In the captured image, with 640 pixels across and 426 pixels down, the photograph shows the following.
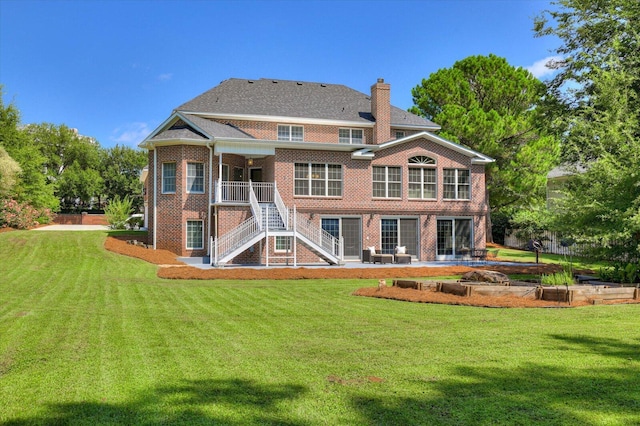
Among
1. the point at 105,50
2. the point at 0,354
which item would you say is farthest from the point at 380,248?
the point at 105,50

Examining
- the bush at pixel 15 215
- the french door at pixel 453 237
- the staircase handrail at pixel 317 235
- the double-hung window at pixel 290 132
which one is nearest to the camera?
the staircase handrail at pixel 317 235

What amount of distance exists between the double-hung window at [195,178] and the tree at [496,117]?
16496 millimetres

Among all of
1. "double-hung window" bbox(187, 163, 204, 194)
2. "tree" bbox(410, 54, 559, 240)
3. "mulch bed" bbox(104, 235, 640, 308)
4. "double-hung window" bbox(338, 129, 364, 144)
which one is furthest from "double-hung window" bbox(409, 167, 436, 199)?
"double-hung window" bbox(187, 163, 204, 194)

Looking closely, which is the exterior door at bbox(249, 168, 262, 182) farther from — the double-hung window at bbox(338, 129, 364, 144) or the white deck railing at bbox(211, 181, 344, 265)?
the double-hung window at bbox(338, 129, 364, 144)

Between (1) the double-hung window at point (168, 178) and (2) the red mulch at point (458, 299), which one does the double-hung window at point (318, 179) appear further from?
(2) the red mulch at point (458, 299)

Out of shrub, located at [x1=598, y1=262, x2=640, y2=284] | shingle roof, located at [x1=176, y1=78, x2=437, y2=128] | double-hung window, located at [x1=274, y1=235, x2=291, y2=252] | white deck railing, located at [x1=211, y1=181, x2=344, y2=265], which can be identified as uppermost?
shingle roof, located at [x1=176, y1=78, x2=437, y2=128]

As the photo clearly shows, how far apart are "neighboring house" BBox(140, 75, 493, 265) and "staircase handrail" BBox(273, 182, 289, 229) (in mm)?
50

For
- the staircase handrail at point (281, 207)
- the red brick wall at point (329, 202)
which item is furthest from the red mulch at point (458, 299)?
the red brick wall at point (329, 202)

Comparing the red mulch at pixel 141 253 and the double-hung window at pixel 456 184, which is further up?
the double-hung window at pixel 456 184

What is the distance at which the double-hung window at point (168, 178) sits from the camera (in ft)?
81.4

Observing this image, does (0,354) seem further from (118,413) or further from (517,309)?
(517,309)

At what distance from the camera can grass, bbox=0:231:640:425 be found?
4.36 meters

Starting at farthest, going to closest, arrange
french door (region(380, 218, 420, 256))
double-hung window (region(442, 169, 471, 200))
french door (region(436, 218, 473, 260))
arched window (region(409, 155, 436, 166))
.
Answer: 1. double-hung window (region(442, 169, 471, 200))
2. french door (region(436, 218, 473, 260))
3. arched window (region(409, 155, 436, 166))
4. french door (region(380, 218, 420, 256))

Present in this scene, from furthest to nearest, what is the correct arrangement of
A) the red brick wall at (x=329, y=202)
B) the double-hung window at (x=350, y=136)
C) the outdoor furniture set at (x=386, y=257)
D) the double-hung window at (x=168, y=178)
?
the double-hung window at (x=350, y=136) → the double-hung window at (x=168, y=178) → the red brick wall at (x=329, y=202) → the outdoor furniture set at (x=386, y=257)
